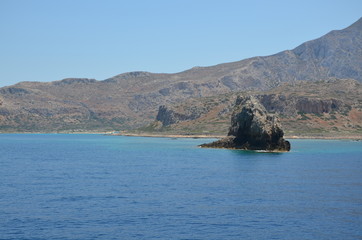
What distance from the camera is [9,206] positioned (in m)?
52.7

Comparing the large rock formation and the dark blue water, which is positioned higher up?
the large rock formation

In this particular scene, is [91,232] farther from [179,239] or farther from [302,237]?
[302,237]

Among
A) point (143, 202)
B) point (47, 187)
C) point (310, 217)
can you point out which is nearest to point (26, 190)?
point (47, 187)

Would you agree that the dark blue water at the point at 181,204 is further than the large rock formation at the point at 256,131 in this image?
No

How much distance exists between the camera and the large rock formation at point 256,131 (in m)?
144

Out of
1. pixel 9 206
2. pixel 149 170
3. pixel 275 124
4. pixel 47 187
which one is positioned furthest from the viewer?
pixel 275 124

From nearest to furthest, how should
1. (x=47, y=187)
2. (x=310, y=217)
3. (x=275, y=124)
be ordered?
(x=310, y=217) → (x=47, y=187) → (x=275, y=124)

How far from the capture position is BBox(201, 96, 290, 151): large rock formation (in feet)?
471

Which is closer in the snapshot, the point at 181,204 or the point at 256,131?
the point at 181,204

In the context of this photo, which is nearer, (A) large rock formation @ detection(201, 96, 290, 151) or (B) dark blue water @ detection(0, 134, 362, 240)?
(B) dark blue water @ detection(0, 134, 362, 240)

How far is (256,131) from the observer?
474 ft

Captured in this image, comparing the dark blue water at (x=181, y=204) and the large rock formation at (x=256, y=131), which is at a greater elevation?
the large rock formation at (x=256, y=131)

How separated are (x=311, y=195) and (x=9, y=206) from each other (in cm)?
3579

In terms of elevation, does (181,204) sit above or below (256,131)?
below
